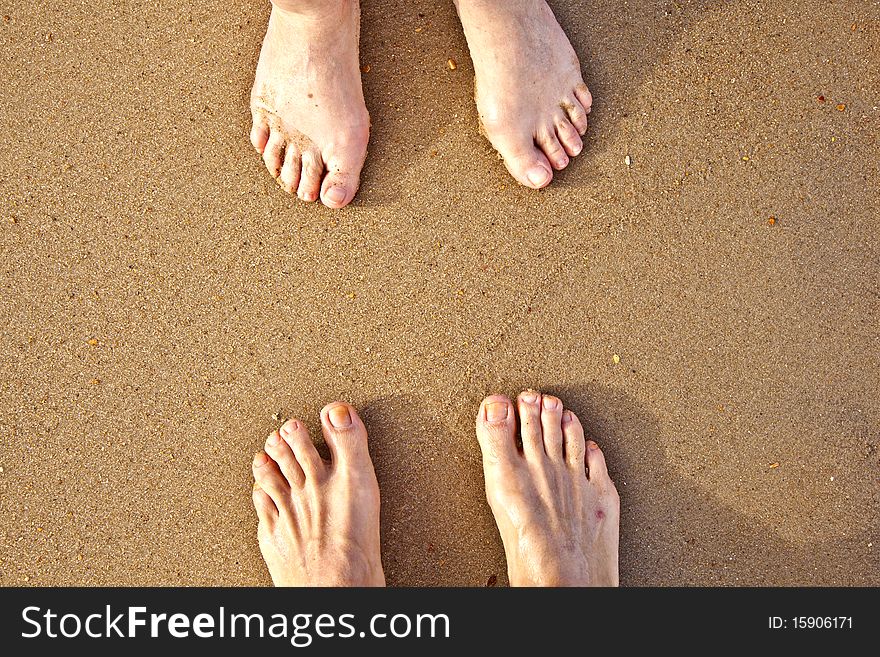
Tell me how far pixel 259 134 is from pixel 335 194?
9.6 inches

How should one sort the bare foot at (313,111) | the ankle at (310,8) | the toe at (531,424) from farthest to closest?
1. the toe at (531,424)
2. the bare foot at (313,111)
3. the ankle at (310,8)

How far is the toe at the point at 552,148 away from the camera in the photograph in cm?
174

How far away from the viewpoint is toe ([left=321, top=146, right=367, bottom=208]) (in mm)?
1714

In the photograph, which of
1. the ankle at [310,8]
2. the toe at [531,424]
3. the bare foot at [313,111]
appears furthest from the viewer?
the toe at [531,424]

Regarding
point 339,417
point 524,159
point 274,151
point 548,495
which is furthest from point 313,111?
point 548,495

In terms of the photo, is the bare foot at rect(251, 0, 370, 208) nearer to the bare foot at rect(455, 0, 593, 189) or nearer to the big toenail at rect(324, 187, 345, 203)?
the big toenail at rect(324, 187, 345, 203)

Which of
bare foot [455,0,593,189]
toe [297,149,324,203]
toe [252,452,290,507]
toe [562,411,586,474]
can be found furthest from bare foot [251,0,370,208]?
toe [562,411,586,474]

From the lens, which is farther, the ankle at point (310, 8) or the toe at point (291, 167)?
the toe at point (291, 167)

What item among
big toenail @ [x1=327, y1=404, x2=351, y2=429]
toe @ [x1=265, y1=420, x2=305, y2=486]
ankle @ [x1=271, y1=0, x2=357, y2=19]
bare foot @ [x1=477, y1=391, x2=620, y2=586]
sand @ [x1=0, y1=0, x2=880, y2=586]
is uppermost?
ankle @ [x1=271, y1=0, x2=357, y2=19]

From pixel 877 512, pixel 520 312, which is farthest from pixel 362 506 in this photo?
pixel 877 512
